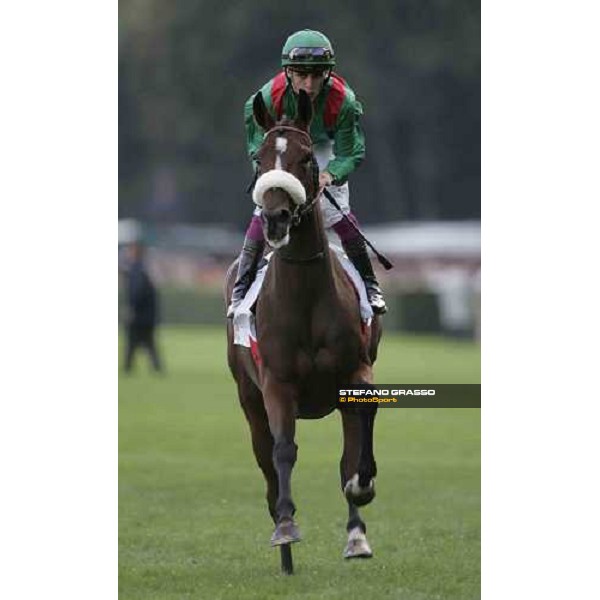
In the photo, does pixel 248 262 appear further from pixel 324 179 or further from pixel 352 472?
pixel 352 472

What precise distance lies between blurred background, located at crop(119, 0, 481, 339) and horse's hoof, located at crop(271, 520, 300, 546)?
45.4 ft

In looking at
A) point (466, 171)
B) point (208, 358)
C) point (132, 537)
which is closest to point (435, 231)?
point (466, 171)

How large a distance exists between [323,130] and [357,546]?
228 cm

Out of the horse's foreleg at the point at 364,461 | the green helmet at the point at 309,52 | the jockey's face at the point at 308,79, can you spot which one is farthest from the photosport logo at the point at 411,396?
the green helmet at the point at 309,52

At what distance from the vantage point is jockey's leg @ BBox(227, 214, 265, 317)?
7.94 metres

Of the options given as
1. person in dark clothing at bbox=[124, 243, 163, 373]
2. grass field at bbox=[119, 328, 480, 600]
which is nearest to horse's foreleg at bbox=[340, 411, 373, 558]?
grass field at bbox=[119, 328, 480, 600]

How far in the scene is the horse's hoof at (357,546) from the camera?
26.1ft

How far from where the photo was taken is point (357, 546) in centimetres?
797

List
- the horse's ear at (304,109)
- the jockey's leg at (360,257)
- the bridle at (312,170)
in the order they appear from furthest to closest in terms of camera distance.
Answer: the jockey's leg at (360,257), the horse's ear at (304,109), the bridle at (312,170)

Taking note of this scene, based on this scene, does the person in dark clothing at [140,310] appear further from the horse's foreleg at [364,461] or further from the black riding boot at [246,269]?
the horse's foreleg at [364,461]

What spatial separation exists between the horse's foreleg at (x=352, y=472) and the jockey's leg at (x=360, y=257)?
2.15 feet

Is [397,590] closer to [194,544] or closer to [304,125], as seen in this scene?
[194,544]

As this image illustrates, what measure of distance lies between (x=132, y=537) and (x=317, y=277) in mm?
2591

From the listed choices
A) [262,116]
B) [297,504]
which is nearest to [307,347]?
[262,116]
